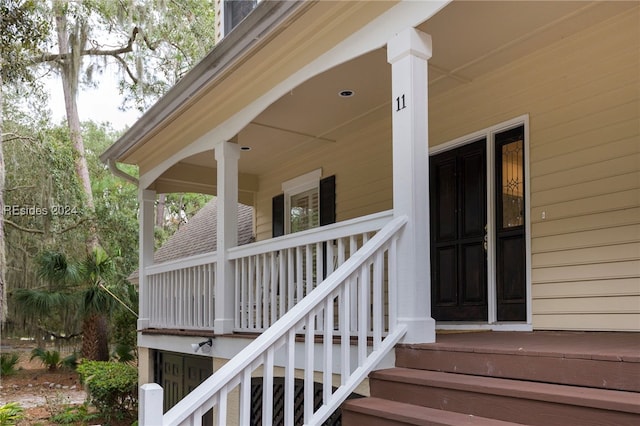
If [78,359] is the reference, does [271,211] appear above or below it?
above

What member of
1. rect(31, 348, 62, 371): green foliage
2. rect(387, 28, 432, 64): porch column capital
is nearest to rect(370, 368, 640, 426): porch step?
rect(387, 28, 432, 64): porch column capital

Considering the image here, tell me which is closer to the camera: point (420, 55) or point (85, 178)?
point (420, 55)

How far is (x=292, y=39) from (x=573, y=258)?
289cm

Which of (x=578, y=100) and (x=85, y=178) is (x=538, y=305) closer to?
(x=578, y=100)

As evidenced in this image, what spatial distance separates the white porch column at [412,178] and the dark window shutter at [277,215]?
5.31 m

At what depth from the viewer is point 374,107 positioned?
6430 mm

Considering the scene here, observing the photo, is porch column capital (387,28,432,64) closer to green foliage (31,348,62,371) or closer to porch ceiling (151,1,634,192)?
porch ceiling (151,1,634,192)

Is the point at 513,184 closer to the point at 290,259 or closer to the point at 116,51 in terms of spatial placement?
the point at 290,259

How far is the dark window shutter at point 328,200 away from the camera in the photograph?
25.8 ft

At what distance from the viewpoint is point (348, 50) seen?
14.5 feet

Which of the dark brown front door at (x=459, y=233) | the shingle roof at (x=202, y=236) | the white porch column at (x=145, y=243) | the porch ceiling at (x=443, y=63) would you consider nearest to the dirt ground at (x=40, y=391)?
the shingle roof at (x=202, y=236)

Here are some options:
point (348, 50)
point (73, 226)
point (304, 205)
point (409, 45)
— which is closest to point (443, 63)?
point (348, 50)

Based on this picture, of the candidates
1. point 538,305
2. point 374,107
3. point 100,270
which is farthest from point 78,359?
point 538,305

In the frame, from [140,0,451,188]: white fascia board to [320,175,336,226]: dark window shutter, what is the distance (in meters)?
1.98
